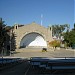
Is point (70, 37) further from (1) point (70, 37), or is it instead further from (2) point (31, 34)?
(2) point (31, 34)

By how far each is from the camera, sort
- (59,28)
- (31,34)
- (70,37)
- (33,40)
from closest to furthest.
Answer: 1. (70,37)
2. (31,34)
3. (33,40)
4. (59,28)

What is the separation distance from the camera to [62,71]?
2159 centimetres

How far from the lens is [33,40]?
407 ft

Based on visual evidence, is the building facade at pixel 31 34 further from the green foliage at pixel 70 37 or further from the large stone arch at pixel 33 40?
the green foliage at pixel 70 37

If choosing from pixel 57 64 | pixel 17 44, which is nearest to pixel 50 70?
pixel 57 64

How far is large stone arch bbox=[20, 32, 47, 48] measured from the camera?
385 ft

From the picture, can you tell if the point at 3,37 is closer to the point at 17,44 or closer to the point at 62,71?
the point at 62,71

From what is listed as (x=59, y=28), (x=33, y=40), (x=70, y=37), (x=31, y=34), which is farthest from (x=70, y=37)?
(x=59, y=28)

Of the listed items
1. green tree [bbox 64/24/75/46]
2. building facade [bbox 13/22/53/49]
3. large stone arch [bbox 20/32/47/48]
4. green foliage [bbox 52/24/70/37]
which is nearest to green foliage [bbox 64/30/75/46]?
green tree [bbox 64/24/75/46]

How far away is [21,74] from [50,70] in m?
2.78

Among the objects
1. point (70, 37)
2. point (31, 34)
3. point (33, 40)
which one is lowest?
point (33, 40)

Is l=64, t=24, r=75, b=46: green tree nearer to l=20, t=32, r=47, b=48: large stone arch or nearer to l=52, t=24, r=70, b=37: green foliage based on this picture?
l=20, t=32, r=47, b=48: large stone arch

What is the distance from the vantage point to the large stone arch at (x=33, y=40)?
117500 millimetres

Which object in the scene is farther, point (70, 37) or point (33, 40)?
point (33, 40)
